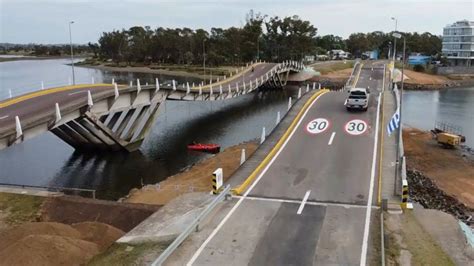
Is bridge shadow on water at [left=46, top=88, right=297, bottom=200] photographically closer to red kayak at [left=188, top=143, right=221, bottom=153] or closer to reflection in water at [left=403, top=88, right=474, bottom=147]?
red kayak at [left=188, top=143, right=221, bottom=153]

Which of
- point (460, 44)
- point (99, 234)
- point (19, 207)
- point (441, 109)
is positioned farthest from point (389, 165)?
point (460, 44)

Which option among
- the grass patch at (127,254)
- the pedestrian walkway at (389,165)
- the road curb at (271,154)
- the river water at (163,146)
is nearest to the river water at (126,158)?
the river water at (163,146)

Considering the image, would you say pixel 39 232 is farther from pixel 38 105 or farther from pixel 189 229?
pixel 38 105

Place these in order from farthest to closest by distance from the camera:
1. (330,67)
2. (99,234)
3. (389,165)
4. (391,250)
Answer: (330,67) → (389,165) → (99,234) → (391,250)

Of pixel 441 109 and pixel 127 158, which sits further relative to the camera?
pixel 441 109

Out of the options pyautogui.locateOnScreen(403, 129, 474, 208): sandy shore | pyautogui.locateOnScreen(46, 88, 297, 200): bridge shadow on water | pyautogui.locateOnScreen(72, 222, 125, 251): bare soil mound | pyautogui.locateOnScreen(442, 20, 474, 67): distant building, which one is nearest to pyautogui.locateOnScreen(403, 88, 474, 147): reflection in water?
pyautogui.locateOnScreen(403, 129, 474, 208): sandy shore

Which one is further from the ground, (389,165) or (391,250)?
(389,165)

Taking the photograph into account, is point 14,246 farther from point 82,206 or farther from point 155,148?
point 155,148
